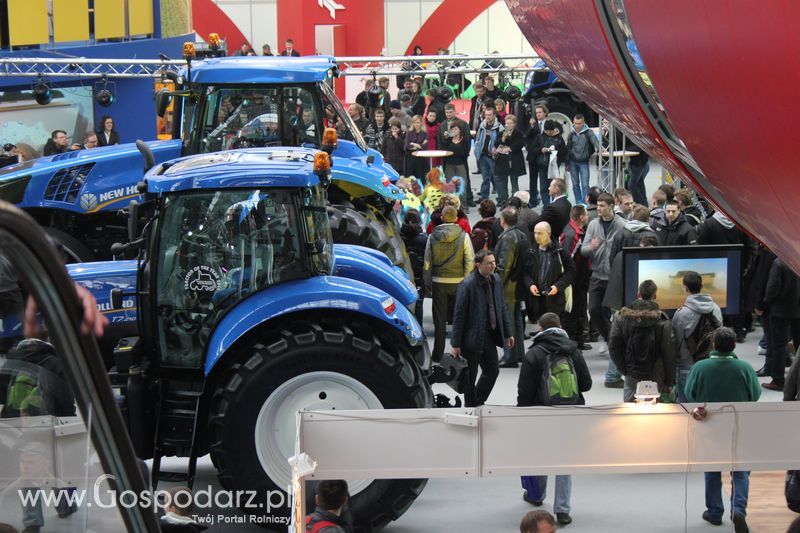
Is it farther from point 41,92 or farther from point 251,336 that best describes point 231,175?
point 41,92

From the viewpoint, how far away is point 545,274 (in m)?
9.64

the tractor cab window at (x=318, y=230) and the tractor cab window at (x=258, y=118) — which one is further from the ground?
the tractor cab window at (x=258, y=118)

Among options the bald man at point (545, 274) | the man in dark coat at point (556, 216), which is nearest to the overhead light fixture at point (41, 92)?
the man in dark coat at point (556, 216)

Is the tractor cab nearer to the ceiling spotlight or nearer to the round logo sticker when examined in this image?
the round logo sticker

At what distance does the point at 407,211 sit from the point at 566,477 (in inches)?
191

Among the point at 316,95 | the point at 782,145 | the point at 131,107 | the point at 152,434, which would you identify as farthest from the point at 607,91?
the point at 131,107

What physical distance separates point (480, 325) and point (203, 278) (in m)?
2.70

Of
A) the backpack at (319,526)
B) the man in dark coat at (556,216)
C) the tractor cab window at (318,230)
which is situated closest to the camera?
the backpack at (319,526)

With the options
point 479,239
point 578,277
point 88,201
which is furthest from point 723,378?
point 88,201

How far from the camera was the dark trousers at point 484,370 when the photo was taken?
830 cm

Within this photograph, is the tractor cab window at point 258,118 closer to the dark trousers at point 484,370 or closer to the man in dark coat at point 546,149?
the dark trousers at point 484,370

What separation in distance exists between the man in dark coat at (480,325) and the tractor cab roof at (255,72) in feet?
7.78

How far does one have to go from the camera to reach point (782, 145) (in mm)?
1869

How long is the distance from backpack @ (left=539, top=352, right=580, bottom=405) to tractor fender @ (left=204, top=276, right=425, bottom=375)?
1057 millimetres
